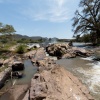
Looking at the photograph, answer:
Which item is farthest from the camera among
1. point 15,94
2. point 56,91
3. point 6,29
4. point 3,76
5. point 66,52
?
point 6,29

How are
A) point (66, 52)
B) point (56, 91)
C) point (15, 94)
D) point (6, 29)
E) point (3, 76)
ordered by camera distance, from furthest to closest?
point (6, 29) < point (66, 52) < point (3, 76) < point (15, 94) < point (56, 91)

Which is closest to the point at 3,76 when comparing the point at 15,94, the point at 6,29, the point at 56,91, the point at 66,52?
the point at 15,94

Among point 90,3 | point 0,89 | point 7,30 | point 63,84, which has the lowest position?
point 0,89

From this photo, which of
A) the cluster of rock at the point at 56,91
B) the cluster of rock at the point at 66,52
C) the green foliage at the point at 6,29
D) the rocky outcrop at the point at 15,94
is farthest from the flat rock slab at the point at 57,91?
the green foliage at the point at 6,29

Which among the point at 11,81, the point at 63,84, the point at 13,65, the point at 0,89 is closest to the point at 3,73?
the point at 11,81

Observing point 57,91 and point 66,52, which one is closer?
point 57,91

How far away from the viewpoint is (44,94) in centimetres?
506

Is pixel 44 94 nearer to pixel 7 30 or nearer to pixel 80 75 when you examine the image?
pixel 80 75

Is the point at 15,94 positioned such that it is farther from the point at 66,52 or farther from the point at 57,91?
the point at 66,52

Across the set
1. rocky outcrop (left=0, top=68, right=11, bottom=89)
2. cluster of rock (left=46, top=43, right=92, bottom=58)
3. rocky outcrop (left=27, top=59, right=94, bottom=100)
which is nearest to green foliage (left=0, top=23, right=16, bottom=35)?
cluster of rock (left=46, top=43, right=92, bottom=58)

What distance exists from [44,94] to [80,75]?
4859 millimetres

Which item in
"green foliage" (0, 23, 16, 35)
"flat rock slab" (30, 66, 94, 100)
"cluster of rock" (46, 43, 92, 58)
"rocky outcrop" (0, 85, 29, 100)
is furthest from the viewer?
"green foliage" (0, 23, 16, 35)

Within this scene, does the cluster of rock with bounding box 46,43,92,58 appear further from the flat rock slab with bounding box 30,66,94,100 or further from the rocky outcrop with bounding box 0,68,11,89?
the flat rock slab with bounding box 30,66,94,100

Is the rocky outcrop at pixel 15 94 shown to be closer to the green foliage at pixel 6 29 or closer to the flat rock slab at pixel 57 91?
the flat rock slab at pixel 57 91
